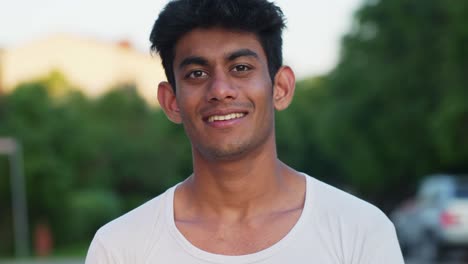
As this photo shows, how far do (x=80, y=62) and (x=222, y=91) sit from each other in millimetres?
77660

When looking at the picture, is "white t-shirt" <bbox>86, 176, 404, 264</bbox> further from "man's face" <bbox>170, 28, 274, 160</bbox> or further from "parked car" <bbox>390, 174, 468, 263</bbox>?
"parked car" <bbox>390, 174, 468, 263</bbox>

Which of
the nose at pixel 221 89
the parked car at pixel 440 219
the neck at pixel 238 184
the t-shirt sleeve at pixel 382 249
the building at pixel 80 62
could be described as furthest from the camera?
the building at pixel 80 62

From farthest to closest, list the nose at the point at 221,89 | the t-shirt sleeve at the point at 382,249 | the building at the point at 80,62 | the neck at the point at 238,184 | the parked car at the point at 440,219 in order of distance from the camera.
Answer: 1. the building at the point at 80,62
2. the parked car at the point at 440,219
3. the neck at the point at 238,184
4. the nose at the point at 221,89
5. the t-shirt sleeve at the point at 382,249

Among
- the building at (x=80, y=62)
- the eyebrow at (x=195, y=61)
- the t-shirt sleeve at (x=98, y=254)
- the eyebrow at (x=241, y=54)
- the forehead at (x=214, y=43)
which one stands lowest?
the building at (x=80, y=62)

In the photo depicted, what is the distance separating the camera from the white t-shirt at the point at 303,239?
3299 mm

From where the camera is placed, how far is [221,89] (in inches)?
134

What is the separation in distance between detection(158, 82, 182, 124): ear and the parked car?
18.3 m

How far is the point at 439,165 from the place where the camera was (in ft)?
122

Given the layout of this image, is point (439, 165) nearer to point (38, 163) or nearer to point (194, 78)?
point (38, 163)

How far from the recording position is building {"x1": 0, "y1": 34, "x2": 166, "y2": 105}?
74875mm

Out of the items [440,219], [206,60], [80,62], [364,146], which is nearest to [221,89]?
[206,60]

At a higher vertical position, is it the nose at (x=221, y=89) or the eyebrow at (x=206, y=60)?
the eyebrow at (x=206, y=60)

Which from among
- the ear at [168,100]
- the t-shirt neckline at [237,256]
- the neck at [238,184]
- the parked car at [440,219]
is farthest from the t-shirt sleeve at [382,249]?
the parked car at [440,219]

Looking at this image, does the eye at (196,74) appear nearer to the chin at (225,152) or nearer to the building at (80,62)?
the chin at (225,152)
